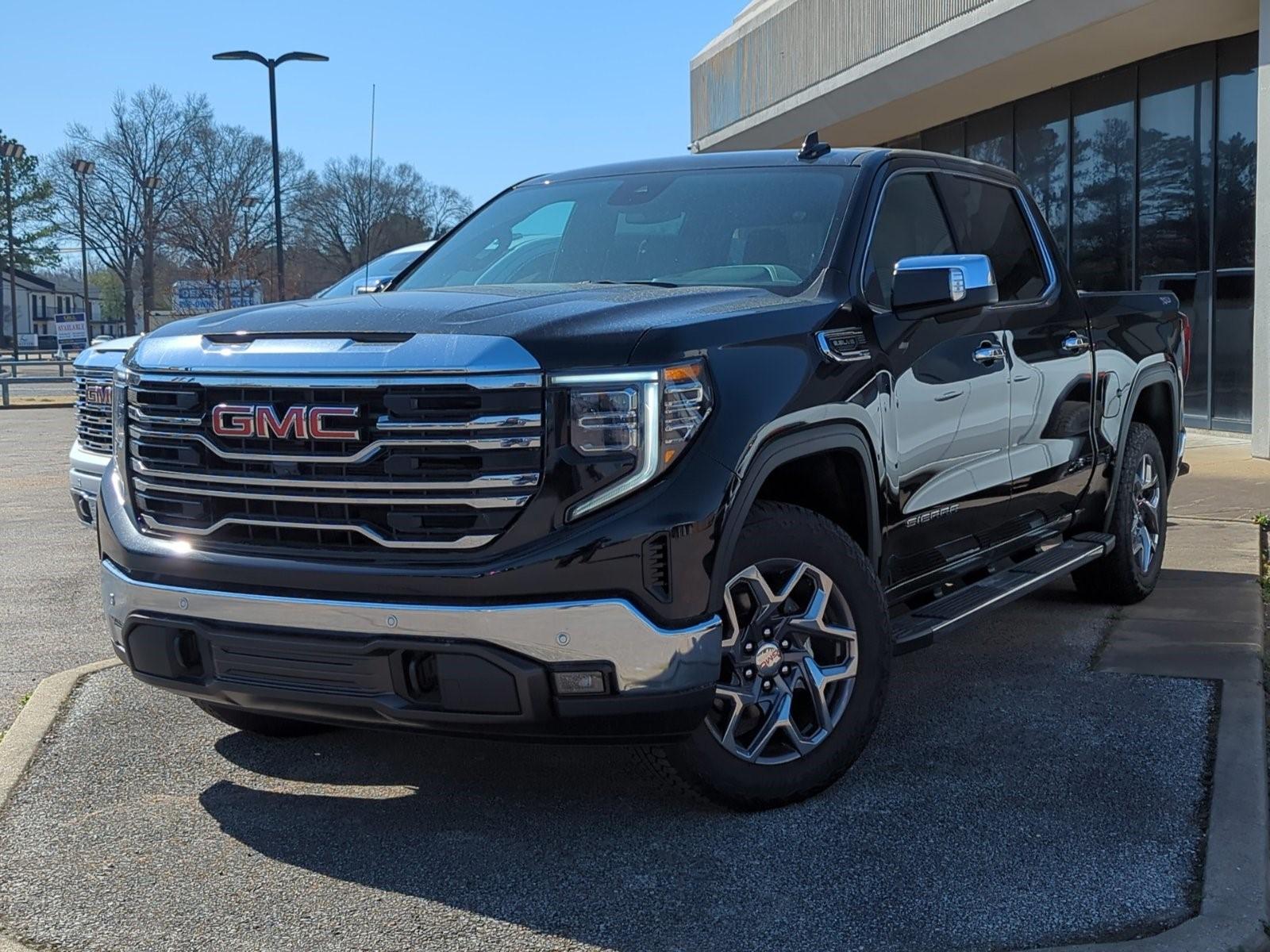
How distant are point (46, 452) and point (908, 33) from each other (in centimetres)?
1134

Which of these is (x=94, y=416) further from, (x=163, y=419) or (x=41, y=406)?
(x=41, y=406)

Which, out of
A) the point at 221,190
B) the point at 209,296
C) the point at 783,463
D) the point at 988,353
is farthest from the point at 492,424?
the point at 221,190

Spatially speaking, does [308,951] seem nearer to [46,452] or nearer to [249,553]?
[249,553]

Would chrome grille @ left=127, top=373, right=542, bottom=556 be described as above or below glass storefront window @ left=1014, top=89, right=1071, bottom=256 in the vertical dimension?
below

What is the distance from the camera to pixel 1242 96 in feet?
49.2

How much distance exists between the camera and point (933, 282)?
4371 millimetres

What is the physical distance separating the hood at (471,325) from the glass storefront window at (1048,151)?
1501cm

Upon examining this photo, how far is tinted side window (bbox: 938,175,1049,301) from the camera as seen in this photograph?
545 centimetres

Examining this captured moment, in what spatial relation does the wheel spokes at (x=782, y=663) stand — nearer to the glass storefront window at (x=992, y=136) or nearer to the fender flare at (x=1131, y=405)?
the fender flare at (x=1131, y=405)

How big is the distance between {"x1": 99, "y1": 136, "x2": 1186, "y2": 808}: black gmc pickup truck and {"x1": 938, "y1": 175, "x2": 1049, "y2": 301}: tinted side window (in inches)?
21.6

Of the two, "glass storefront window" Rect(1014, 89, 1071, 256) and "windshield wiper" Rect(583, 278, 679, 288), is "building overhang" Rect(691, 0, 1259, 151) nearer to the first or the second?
"glass storefront window" Rect(1014, 89, 1071, 256)

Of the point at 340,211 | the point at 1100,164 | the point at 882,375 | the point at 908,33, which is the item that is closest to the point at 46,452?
the point at 908,33

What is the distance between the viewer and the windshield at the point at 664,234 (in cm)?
465

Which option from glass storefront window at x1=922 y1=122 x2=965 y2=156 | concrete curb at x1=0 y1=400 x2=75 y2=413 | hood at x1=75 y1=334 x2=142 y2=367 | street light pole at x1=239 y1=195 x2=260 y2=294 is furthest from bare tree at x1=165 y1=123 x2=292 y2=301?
hood at x1=75 y1=334 x2=142 y2=367
